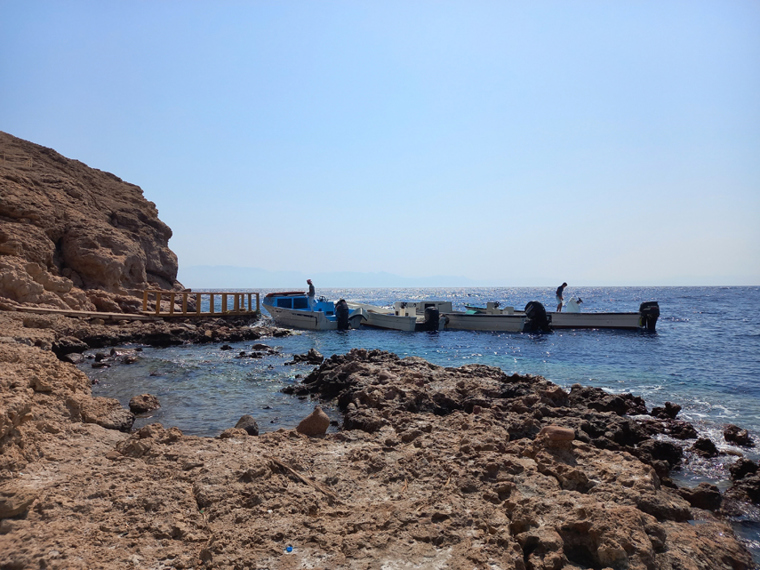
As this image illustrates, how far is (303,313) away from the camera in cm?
3256

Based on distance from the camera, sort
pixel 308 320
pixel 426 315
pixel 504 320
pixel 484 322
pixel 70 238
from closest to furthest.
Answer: pixel 70 238
pixel 308 320
pixel 504 320
pixel 426 315
pixel 484 322

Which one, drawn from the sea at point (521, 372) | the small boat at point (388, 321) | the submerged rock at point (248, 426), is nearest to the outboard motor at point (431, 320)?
the small boat at point (388, 321)

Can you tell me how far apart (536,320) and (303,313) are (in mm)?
16315

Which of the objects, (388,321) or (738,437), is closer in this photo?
(738,437)

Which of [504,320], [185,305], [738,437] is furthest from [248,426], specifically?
[504,320]

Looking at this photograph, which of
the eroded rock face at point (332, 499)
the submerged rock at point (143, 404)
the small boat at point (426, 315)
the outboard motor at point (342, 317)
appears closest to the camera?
the eroded rock face at point (332, 499)

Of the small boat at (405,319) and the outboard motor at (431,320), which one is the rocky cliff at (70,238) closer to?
the small boat at (405,319)

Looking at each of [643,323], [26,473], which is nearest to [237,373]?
[26,473]

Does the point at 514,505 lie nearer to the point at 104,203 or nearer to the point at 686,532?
the point at 686,532

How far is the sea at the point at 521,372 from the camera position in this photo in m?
9.97

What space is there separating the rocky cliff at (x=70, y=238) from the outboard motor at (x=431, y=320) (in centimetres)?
1893

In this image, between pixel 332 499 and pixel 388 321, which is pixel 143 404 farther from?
pixel 388 321

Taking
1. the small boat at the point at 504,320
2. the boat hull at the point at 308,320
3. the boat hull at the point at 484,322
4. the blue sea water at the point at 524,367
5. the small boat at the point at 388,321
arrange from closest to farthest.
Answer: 1. the blue sea water at the point at 524,367
2. the small boat at the point at 504,320
3. the boat hull at the point at 308,320
4. the boat hull at the point at 484,322
5. the small boat at the point at 388,321

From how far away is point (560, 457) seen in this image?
6133mm
